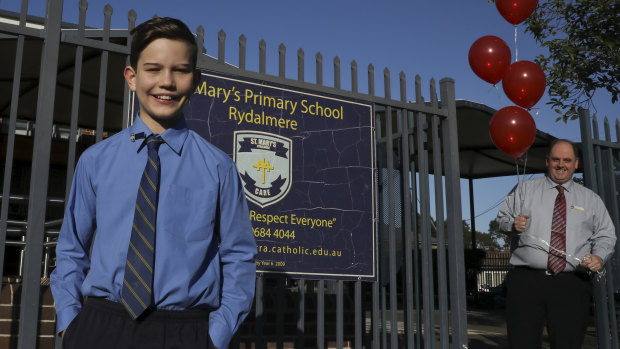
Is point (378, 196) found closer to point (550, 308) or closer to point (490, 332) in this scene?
point (550, 308)

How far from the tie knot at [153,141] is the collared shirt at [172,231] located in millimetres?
22

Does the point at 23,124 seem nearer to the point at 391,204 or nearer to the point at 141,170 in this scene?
the point at 391,204

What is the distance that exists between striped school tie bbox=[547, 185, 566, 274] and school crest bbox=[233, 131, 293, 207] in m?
2.08

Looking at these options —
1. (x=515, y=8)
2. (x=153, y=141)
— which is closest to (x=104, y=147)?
(x=153, y=141)

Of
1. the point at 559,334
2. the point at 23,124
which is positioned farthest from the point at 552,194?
the point at 23,124

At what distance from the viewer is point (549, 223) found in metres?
4.70

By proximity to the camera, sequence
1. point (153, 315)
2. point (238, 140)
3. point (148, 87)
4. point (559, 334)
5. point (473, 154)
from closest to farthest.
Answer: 1. point (153, 315)
2. point (148, 87)
3. point (238, 140)
4. point (559, 334)
5. point (473, 154)

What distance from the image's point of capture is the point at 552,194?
15.7 feet

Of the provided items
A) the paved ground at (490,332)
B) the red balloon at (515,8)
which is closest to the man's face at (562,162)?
the red balloon at (515,8)

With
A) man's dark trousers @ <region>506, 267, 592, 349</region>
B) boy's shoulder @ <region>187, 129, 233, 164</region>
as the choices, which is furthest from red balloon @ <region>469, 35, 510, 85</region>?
boy's shoulder @ <region>187, 129, 233, 164</region>

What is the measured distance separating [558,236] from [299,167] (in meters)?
2.08

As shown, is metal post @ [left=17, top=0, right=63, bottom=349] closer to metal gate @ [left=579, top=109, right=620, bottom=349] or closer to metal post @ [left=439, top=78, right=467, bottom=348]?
metal post @ [left=439, top=78, right=467, bottom=348]

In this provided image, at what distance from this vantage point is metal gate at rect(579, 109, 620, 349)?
5.72 metres

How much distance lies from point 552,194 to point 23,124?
6.24m
